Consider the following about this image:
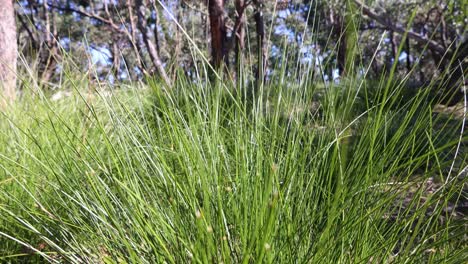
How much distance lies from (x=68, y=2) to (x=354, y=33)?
1361 centimetres

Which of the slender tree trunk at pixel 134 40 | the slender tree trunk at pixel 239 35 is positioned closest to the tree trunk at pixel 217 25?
the slender tree trunk at pixel 239 35

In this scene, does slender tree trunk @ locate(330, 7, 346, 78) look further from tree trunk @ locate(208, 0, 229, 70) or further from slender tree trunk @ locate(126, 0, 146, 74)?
tree trunk @ locate(208, 0, 229, 70)

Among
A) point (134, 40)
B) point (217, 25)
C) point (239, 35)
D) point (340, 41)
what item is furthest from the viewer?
point (239, 35)

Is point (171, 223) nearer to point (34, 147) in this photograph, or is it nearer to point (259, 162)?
point (259, 162)

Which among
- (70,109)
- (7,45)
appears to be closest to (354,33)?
(70,109)

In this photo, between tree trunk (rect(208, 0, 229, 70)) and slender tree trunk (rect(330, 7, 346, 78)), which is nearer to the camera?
slender tree trunk (rect(330, 7, 346, 78))

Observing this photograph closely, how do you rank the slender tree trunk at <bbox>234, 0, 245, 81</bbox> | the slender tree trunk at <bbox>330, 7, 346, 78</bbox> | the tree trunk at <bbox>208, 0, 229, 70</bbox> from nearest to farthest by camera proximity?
the slender tree trunk at <bbox>330, 7, 346, 78</bbox>
the slender tree trunk at <bbox>234, 0, 245, 81</bbox>
the tree trunk at <bbox>208, 0, 229, 70</bbox>

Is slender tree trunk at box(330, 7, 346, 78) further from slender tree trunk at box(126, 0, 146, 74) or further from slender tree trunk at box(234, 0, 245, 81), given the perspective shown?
slender tree trunk at box(126, 0, 146, 74)

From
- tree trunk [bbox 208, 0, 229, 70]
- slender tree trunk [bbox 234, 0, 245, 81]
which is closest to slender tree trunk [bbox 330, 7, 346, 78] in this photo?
slender tree trunk [bbox 234, 0, 245, 81]

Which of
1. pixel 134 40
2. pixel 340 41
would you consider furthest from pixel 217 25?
pixel 340 41

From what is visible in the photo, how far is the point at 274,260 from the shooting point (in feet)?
2.54

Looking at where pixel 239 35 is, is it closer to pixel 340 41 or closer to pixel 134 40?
pixel 134 40

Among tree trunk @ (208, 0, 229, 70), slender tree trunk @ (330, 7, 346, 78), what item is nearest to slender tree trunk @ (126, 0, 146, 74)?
slender tree trunk @ (330, 7, 346, 78)

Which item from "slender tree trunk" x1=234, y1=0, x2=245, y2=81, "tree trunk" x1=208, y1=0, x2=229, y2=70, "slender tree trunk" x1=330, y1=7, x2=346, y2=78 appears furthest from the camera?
"tree trunk" x1=208, y1=0, x2=229, y2=70
